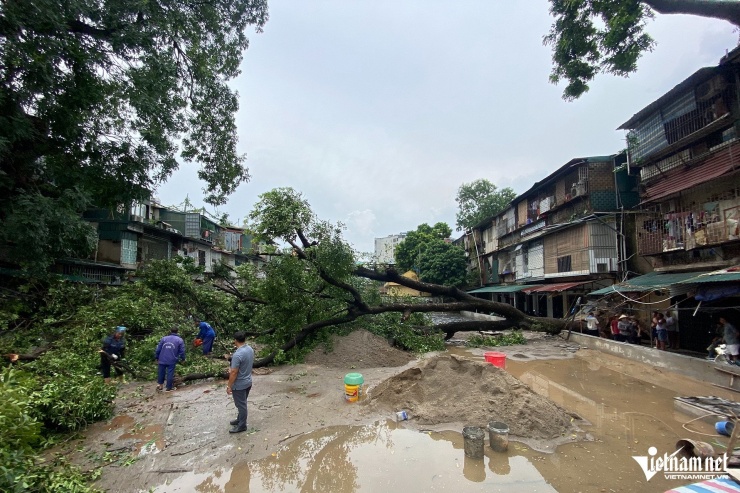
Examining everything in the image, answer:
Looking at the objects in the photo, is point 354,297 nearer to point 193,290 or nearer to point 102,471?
point 193,290

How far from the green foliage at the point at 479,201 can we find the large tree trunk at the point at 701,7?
31.8 m

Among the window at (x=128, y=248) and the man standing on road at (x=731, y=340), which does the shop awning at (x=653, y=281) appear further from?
the window at (x=128, y=248)

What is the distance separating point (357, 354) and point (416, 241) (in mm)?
33453

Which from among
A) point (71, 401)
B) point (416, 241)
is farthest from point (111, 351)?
point (416, 241)

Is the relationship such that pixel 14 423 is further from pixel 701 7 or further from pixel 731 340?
pixel 701 7

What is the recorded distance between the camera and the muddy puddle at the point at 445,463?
4500 millimetres

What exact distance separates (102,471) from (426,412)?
4.96 m

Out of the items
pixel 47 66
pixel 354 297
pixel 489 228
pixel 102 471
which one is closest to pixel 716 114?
pixel 354 297

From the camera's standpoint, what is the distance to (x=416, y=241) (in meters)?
44.7

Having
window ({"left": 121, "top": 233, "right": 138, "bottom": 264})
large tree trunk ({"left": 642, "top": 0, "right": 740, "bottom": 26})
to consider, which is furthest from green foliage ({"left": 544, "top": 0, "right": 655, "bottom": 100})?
window ({"left": 121, "top": 233, "right": 138, "bottom": 264})

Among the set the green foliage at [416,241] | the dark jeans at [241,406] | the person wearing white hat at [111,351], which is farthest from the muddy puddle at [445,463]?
the green foliage at [416,241]

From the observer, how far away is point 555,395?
8.47 meters

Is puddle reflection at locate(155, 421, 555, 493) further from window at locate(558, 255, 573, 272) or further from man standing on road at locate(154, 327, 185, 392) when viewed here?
window at locate(558, 255, 573, 272)

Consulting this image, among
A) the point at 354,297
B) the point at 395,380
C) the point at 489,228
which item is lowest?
the point at 395,380
